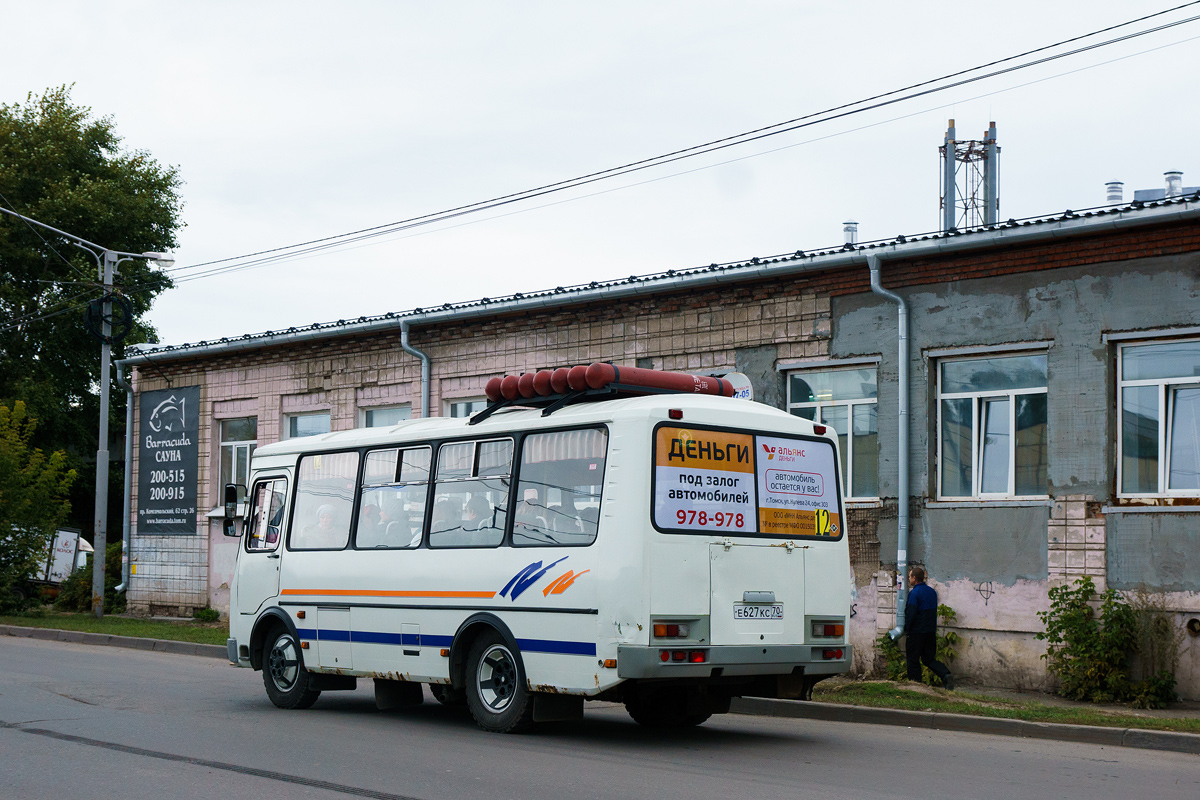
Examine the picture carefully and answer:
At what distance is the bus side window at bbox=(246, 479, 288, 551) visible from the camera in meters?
13.7

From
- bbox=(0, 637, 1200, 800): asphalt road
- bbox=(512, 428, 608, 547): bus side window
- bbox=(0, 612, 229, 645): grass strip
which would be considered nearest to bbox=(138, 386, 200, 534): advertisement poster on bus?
bbox=(0, 612, 229, 645): grass strip

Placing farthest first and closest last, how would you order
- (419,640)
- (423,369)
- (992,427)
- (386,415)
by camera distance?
(386,415), (423,369), (992,427), (419,640)

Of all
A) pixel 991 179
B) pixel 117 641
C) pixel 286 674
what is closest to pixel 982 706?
pixel 286 674

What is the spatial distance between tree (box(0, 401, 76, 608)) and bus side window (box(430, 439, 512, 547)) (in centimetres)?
1893

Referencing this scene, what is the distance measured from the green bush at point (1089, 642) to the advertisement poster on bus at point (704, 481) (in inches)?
214

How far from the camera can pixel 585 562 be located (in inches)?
403

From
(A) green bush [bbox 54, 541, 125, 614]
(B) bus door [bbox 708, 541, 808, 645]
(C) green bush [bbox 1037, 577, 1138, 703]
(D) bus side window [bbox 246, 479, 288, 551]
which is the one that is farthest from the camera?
(A) green bush [bbox 54, 541, 125, 614]

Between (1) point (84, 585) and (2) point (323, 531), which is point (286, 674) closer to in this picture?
(2) point (323, 531)

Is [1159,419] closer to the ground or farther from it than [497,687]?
farther from it

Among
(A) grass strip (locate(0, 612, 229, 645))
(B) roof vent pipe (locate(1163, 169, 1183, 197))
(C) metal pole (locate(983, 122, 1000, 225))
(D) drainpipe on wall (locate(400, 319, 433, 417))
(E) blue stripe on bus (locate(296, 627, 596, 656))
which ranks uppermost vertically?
(C) metal pole (locate(983, 122, 1000, 225))

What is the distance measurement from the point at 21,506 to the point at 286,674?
17.2 metres

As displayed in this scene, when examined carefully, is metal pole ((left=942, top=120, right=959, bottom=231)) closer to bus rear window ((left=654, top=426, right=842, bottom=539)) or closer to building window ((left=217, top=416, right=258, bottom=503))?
building window ((left=217, top=416, right=258, bottom=503))

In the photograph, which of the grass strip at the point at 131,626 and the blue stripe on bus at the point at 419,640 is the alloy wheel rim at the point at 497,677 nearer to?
the blue stripe on bus at the point at 419,640

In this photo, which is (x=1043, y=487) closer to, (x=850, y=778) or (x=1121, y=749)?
(x=1121, y=749)
